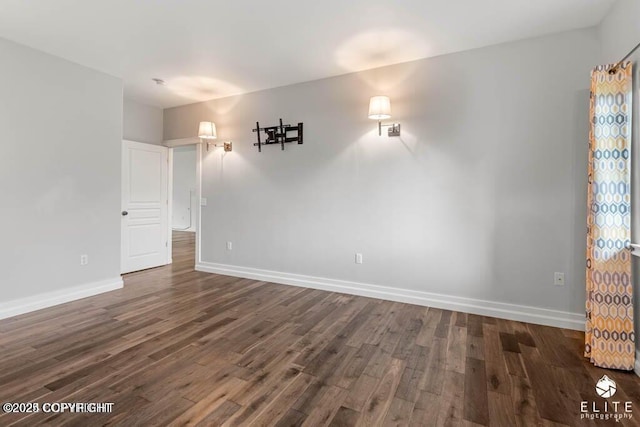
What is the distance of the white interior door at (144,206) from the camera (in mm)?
4789

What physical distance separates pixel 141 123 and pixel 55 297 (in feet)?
9.70

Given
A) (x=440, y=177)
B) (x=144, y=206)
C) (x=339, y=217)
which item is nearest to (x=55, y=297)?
(x=144, y=206)

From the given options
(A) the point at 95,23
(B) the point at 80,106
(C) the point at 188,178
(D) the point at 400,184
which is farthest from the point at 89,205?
(C) the point at 188,178

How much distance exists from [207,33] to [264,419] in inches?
126

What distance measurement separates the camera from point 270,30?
2.87m

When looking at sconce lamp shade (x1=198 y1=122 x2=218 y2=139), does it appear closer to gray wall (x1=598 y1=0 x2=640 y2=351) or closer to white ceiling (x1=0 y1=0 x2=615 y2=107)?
white ceiling (x1=0 y1=0 x2=615 y2=107)

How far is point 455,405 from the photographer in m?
1.77

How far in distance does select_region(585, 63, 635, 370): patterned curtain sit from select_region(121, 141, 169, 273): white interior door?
222 inches

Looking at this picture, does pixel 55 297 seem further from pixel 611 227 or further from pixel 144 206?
pixel 611 227

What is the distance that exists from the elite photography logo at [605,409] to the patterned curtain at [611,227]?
406 millimetres

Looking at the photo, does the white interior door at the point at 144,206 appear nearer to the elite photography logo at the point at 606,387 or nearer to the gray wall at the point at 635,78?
the elite photography logo at the point at 606,387

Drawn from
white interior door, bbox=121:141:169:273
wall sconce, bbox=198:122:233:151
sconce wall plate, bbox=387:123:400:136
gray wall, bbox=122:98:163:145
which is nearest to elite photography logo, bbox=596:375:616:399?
sconce wall plate, bbox=387:123:400:136

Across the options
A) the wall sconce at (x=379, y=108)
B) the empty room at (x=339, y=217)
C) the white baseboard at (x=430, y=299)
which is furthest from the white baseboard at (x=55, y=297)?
the wall sconce at (x=379, y=108)

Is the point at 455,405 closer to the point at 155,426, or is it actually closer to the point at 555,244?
the point at 155,426
